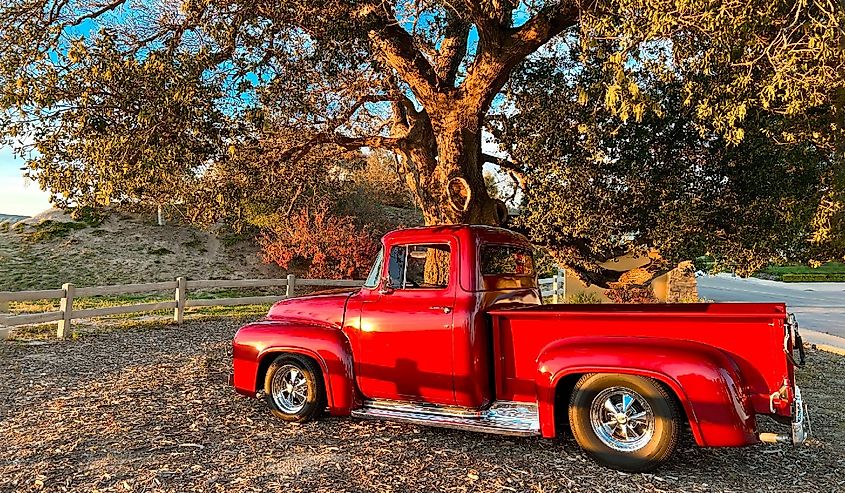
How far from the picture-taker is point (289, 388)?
6555 millimetres

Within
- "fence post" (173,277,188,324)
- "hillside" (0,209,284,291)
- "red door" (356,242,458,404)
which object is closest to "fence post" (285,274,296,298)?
"fence post" (173,277,188,324)

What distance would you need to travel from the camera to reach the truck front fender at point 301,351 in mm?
6102

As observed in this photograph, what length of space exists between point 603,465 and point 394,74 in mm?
8687

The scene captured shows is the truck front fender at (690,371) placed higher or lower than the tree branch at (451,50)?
lower

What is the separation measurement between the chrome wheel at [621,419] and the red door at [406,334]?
135 cm

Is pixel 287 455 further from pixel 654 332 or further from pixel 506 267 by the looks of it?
pixel 654 332

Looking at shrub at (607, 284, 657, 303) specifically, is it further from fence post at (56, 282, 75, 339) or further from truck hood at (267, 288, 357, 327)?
fence post at (56, 282, 75, 339)

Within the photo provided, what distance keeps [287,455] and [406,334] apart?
5.02 feet

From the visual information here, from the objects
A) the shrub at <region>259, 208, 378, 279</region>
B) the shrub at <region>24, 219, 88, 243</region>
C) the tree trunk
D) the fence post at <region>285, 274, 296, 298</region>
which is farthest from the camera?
the shrub at <region>24, 219, 88, 243</region>

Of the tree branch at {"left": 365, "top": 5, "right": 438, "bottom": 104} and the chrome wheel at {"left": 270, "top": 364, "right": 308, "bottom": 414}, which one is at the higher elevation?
the tree branch at {"left": 365, "top": 5, "right": 438, "bottom": 104}

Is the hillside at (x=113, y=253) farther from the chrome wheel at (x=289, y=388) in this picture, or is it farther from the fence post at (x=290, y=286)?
the chrome wheel at (x=289, y=388)

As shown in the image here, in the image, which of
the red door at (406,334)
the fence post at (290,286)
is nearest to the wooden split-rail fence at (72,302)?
the fence post at (290,286)

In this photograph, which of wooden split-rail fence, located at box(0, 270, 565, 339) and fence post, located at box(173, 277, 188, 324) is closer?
wooden split-rail fence, located at box(0, 270, 565, 339)

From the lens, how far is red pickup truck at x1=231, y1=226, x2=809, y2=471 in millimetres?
4488
